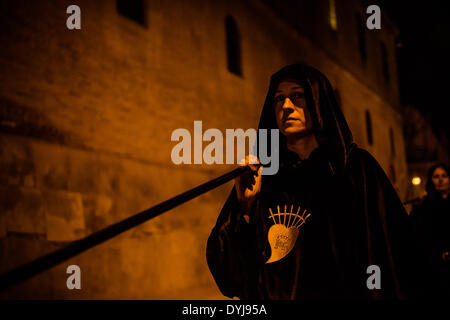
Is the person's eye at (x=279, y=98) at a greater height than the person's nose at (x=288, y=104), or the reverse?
the person's eye at (x=279, y=98)

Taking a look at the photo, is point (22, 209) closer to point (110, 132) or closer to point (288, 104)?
point (110, 132)

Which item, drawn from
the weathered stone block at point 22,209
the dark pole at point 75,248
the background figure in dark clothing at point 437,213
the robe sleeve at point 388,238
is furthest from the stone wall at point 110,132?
the robe sleeve at point 388,238

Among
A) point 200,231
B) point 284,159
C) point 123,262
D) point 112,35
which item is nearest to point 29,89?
point 112,35

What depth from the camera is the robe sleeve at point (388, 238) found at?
1843mm

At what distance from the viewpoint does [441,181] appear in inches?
219

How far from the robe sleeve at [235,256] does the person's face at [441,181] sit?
4084 millimetres

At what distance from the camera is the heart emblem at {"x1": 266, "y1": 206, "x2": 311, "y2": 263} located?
79.9 inches

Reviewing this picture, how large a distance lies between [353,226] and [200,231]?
8.05 meters

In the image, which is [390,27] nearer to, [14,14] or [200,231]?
[200,231]

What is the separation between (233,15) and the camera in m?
11.7

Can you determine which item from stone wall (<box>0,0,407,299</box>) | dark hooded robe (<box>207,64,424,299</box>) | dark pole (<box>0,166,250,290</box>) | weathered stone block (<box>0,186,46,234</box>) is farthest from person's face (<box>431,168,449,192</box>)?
weathered stone block (<box>0,186,46,234</box>)

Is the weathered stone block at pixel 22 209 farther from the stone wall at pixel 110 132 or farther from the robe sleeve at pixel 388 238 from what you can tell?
the robe sleeve at pixel 388 238

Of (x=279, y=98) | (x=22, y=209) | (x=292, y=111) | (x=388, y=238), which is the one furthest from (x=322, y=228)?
(x=22, y=209)

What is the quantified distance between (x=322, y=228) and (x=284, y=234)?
0.17 metres
